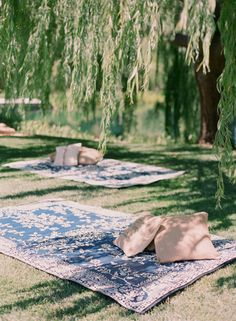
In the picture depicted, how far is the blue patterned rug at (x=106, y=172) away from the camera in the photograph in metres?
5.33

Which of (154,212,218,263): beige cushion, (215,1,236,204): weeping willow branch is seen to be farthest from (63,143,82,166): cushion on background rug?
(215,1,236,204): weeping willow branch

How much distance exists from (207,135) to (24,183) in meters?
3.79

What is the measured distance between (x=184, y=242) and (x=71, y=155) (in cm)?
325

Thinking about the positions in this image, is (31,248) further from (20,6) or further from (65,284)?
(20,6)

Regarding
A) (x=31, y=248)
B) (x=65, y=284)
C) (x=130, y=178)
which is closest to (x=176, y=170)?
(x=130, y=178)

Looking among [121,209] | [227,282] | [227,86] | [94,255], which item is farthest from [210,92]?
[227,86]

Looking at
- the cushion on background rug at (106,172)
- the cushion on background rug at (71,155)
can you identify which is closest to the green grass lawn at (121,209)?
the cushion on background rug at (106,172)

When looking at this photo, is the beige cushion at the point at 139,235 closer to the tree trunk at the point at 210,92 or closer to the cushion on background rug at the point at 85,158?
the cushion on background rug at the point at 85,158

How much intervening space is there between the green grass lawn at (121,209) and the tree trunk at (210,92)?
558 millimetres

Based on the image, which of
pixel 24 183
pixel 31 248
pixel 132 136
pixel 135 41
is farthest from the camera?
pixel 132 136

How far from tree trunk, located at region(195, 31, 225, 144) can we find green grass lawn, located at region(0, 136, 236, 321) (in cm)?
56

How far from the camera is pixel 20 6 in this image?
2.95 metres

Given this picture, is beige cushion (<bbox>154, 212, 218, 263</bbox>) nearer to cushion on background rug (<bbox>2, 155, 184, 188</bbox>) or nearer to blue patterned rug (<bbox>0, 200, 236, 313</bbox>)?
blue patterned rug (<bbox>0, 200, 236, 313</bbox>)

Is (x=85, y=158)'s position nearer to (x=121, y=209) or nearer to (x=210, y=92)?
(x=121, y=209)
